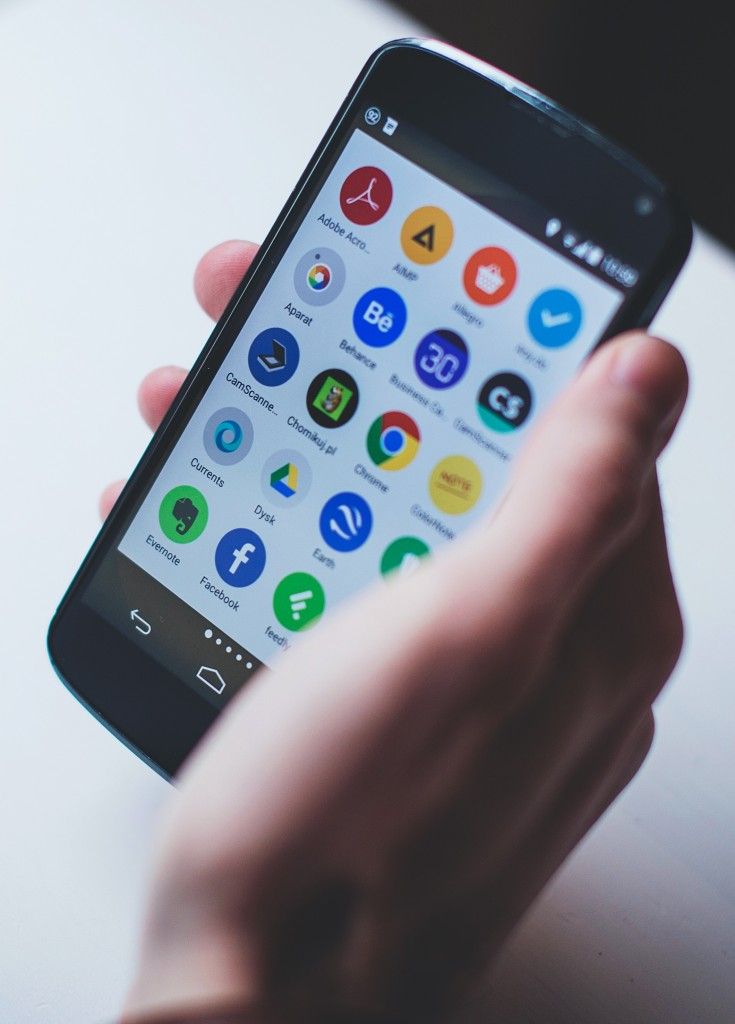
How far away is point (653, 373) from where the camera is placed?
32 centimetres

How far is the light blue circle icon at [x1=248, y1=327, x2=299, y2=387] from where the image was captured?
1.48 ft

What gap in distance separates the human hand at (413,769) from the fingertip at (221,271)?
9.4 inches

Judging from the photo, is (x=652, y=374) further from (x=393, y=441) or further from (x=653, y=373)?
(x=393, y=441)

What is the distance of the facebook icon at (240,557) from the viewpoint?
45cm

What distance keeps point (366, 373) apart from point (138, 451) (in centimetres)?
15

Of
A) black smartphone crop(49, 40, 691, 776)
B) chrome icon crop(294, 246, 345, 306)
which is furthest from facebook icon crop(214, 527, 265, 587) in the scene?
chrome icon crop(294, 246, 345, 306)

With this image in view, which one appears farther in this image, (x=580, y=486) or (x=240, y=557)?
(x=240, y=557)

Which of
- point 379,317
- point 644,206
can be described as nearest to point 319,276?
point 379,317

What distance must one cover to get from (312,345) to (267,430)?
0.13ft

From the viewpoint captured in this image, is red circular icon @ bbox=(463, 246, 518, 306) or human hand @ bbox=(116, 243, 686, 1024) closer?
human hand @ bbox=(116, 243, 686, 1024)

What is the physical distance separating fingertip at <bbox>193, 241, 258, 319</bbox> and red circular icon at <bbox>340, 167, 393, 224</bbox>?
82mm

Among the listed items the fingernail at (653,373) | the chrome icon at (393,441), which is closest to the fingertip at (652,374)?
the fingernail at (653,373)

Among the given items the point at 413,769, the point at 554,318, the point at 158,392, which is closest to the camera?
the point at 413,769

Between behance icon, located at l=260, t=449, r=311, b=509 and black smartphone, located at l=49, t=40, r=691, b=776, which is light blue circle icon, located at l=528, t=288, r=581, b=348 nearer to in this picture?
black smartphone, located at l=49, t=40, r=691, b=776
